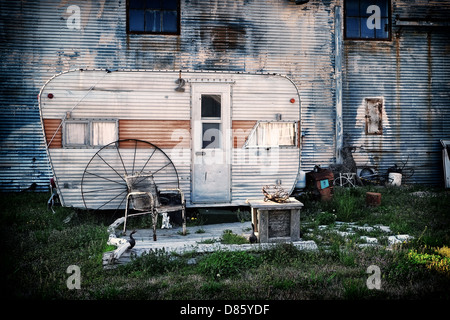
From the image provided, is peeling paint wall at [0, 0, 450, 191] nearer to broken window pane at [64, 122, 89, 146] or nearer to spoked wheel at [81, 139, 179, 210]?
broken window pane at [64, 122, 89, 146]

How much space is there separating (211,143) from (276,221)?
2414 mm

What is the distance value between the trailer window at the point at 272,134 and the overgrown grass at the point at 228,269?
1.79m

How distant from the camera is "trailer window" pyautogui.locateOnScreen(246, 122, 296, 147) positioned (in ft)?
23.5

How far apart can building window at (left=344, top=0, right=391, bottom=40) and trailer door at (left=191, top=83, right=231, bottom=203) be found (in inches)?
243

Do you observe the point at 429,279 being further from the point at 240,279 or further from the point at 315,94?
the point at 315,94

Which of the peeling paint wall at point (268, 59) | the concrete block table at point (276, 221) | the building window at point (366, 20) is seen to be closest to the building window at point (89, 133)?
the concrete block table at point (276, 221)

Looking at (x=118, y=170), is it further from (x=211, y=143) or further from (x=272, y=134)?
(x=272, y=134)

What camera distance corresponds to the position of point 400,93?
11109 mm

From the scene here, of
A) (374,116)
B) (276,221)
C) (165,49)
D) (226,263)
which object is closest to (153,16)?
(165,49)

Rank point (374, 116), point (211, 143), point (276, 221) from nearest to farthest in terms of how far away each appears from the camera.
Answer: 1. point (276, 221)
2. point (211, 143)
3. point (374, 116)

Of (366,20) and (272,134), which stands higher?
(366,20)

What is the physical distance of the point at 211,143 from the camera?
7113mm

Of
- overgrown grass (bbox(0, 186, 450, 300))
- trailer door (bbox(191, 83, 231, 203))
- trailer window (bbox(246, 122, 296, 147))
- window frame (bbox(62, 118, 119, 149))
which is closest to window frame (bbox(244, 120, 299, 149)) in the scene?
trailer window (bbox(246, 122, 296, 147))
